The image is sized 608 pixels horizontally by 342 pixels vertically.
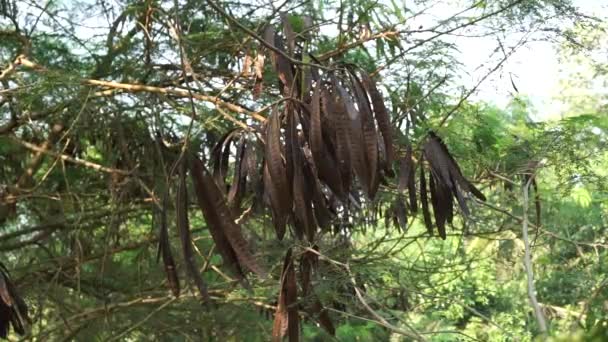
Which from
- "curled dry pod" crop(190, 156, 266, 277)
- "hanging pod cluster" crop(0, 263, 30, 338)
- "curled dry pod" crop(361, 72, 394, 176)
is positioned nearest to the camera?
"curled dry pod" crop(190, 156, 266, 277)

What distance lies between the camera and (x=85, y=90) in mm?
2859

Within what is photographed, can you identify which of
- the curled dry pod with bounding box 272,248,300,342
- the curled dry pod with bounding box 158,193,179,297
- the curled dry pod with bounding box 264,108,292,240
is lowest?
the curled dry pod with bounding box 272,248,300,342

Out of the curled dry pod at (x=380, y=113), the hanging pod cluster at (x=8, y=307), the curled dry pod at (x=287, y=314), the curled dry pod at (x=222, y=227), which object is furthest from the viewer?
the hanging pod cluster at (x=8, y=307)

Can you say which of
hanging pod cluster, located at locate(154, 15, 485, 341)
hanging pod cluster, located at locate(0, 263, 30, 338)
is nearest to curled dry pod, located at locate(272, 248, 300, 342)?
hanging pod cluster, located at locate(154, 15, 485, 341)

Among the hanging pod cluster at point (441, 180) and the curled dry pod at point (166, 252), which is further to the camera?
the hanging pod cluster at point (441, 180)

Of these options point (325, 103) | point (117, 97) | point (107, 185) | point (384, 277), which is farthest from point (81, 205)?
point (325, 103)

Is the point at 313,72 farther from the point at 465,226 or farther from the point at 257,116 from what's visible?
the point at 465,226

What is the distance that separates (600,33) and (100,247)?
2430 millimetres

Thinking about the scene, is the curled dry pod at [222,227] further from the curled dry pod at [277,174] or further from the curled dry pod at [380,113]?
the curled dry pod at [380,113]

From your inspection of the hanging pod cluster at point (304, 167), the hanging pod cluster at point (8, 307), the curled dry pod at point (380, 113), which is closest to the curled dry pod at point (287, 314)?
the hanging pod cluster at point (304, 167)

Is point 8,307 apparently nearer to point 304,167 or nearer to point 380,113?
point 304,167

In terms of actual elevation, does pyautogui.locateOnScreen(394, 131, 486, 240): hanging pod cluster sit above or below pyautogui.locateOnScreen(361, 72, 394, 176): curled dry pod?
below

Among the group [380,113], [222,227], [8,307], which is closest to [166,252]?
[222,227]

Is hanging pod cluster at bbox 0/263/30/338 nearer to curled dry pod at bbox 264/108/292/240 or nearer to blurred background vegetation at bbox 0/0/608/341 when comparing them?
blurred background vegetation at bbox 0/0/608/341
